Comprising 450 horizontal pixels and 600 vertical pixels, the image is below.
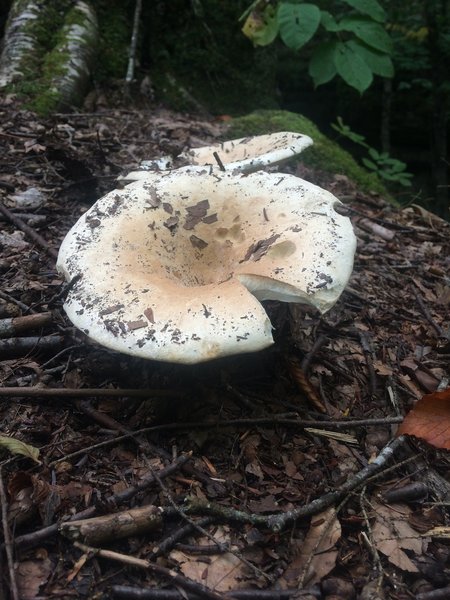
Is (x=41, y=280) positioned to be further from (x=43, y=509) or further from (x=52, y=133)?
(x=52, y=133)

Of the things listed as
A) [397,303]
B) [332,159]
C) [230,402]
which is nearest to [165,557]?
[230,402]

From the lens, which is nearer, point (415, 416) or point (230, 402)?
point (415, 416)

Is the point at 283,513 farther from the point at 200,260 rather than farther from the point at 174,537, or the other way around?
the point at 200,260

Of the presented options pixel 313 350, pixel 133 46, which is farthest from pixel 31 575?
pixel 133 46

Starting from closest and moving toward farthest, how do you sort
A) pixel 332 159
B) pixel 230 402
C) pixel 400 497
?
pixel 400 497, pixel 230 402, pixel 332 159

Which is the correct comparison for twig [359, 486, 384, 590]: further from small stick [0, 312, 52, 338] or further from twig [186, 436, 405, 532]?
small stick [0, 312, 52, 338]

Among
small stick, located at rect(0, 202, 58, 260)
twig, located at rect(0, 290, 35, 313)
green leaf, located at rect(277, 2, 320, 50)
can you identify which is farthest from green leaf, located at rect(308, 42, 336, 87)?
twig, located at rect(0, 290, 35, 313)
